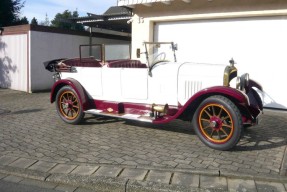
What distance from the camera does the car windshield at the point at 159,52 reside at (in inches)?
236

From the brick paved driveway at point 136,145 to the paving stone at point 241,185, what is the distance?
199 millimetres

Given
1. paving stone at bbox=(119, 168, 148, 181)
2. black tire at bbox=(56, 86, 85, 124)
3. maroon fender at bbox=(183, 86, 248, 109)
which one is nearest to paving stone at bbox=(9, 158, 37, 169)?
paving stone at bbox=(119, 168, 148, 181)

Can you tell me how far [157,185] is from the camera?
385 centimetres

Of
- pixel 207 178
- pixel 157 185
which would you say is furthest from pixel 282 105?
pixel 157 185

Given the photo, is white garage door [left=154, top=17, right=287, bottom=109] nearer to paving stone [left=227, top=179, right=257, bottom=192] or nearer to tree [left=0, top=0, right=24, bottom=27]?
paving stone [left=227, top=179, right=257, bottom=192]

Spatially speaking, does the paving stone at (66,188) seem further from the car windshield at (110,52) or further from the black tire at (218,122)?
the car windshield at (110,52)

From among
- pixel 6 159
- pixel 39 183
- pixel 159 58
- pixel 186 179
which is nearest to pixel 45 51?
pixel 159 58

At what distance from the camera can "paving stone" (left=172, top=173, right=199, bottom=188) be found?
3889 mm

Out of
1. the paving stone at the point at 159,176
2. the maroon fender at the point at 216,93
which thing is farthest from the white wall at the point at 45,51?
the paving stone at the point at 159,176

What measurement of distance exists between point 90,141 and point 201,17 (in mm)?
5152

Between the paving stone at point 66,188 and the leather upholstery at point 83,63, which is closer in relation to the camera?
the paving stone at point 66,188

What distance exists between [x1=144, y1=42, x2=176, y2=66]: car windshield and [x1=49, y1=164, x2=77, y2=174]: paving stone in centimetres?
242

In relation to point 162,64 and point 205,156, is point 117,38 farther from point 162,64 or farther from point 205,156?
point 205,156

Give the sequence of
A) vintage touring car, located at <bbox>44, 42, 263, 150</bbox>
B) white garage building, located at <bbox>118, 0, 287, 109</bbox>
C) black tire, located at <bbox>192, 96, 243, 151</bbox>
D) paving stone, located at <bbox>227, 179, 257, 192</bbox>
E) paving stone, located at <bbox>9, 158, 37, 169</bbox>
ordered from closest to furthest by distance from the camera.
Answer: paving stone, located at <bbox>227, 179, 257, 192</bbox>, paving stone, located at <bbox>9, 158, 37, 169</bbox>, black tire, located at <bbox>192, 96, 243, 151</bbox>, vintage touring car, located at <bbox>44, 42, 263, 150</bbox>, white garage building, located at <bbox>118, 0, 287, 109</bbox>
